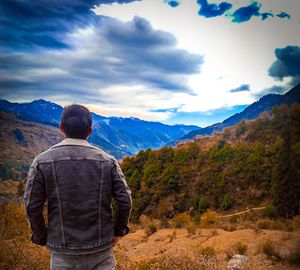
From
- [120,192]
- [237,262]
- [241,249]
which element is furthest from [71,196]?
[241,249]

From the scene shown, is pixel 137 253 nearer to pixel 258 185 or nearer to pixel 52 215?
pixel 52 215

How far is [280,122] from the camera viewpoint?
44156 millimetres

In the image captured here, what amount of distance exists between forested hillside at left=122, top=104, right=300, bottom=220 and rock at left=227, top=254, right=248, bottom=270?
1833cm

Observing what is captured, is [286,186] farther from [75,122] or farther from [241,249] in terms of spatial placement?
[75,122]

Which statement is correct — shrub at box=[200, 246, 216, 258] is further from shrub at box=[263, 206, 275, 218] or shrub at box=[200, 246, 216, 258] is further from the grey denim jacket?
shrub at box=[263, 206, 275, 218]

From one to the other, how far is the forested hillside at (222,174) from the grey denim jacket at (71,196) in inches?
929

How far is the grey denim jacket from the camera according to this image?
2.57 meters

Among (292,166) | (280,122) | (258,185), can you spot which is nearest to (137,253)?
(292,166)

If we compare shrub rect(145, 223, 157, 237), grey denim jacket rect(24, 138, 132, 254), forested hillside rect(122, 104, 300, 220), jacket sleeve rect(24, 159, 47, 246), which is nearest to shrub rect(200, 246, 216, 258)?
grey denim jacket rect(24, 138, 132, 254)

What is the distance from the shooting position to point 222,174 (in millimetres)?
37000

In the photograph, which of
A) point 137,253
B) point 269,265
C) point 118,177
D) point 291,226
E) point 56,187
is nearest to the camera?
point 56,187

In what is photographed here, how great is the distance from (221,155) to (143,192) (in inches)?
422

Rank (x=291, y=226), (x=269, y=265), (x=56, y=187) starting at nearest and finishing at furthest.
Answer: (x=56, y=187)
(x=269, y=265)
(x=291, y=226)

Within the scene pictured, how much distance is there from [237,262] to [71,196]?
529 centimetres
